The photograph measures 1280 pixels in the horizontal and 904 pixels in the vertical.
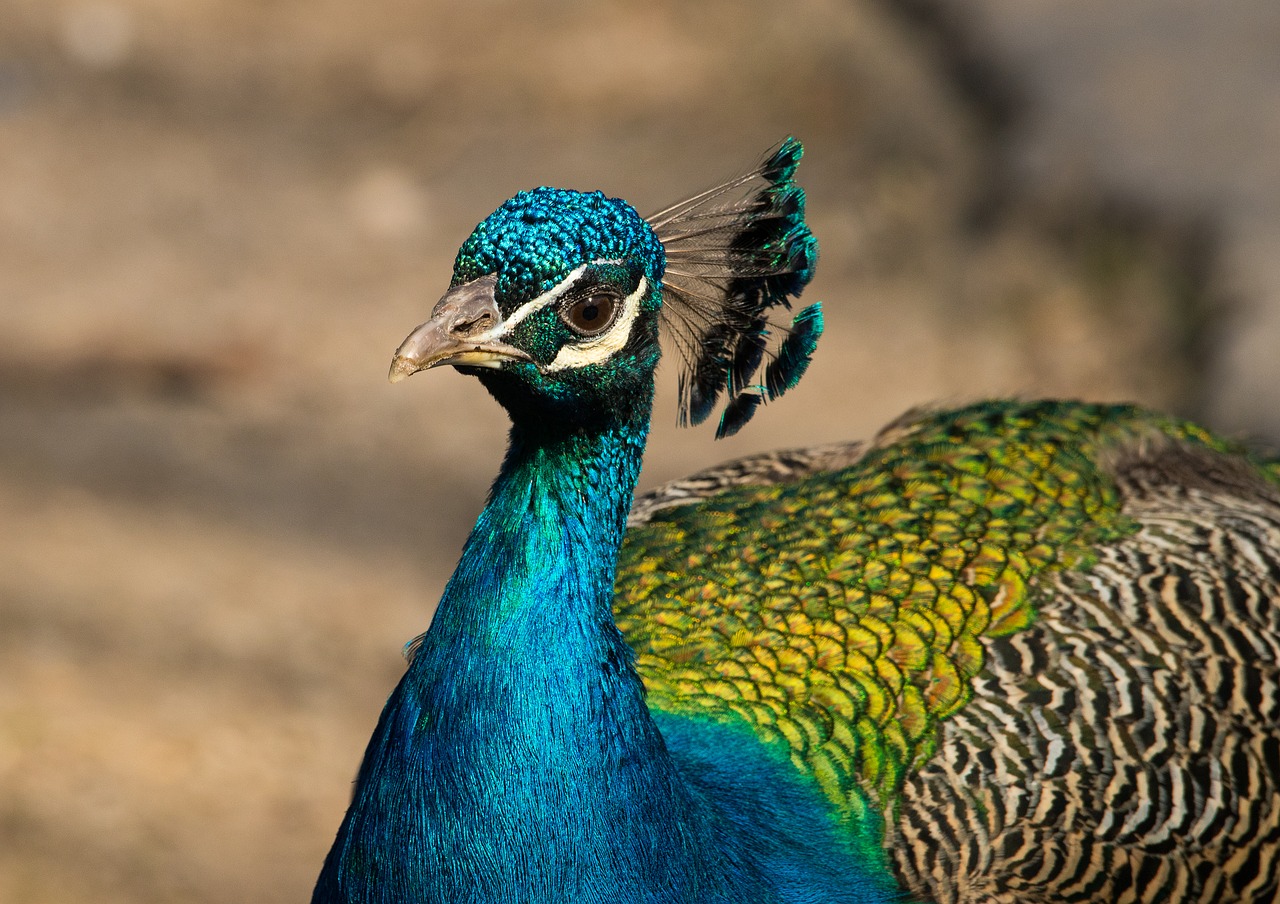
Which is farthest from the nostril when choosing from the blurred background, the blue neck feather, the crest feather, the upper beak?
the blurred background

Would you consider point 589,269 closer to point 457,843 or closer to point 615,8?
point 457,843

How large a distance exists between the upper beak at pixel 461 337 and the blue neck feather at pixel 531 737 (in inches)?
6.9

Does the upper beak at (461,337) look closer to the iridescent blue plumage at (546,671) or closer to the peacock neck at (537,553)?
the iridescent blue plumage at (546,671)

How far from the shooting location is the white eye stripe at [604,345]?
6.02ft

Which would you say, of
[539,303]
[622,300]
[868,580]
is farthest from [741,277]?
[868,580]

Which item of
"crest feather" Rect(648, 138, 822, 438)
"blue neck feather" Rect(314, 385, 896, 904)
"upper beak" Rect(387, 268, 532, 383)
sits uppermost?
"crest feather" Rect(648, 138, 822, 438)

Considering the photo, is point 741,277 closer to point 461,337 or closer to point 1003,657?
point 461,337

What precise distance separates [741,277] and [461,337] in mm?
516

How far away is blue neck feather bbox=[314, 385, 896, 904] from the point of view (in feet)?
6.18

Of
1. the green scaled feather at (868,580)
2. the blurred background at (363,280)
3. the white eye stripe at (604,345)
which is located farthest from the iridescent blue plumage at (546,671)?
the blurred background at (363,280)

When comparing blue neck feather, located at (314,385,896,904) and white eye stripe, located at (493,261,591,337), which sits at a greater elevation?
white eye stripe, located at (493,261,591,337)

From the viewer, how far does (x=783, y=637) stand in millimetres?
2410

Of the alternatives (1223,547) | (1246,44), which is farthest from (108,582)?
(1246,44)

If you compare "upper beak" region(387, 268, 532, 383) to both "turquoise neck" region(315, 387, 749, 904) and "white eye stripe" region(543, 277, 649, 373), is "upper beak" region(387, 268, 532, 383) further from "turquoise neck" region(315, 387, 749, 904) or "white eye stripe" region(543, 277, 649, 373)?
"turquoise neck" region(315, 387, 749, 904)
